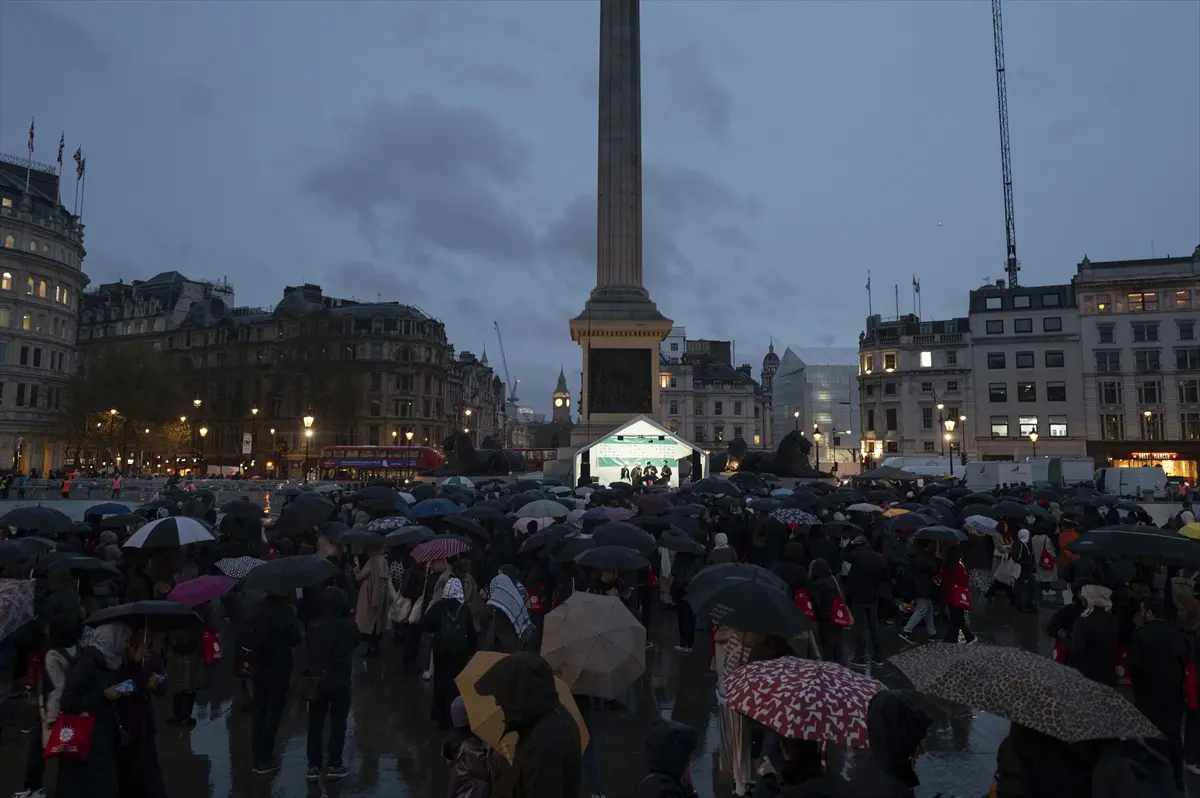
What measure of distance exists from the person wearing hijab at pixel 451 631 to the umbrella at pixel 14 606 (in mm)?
3558

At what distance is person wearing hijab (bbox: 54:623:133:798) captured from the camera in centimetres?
523

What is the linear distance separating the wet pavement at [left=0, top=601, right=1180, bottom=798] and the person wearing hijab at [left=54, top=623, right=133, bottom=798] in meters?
1.92

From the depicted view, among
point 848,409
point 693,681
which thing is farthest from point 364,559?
point 848,409

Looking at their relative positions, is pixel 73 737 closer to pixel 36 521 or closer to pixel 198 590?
pixel 198 590

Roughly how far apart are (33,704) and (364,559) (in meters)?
4.36

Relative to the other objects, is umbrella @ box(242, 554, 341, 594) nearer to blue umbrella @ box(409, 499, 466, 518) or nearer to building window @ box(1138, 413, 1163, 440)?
blue umbrella @ box(409, 499, 466, 518)

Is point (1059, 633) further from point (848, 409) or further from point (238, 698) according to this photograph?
point (848, 409)

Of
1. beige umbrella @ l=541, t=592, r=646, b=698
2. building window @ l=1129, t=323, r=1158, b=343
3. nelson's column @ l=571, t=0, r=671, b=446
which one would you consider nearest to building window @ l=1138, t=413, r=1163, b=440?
building window @ l=1129, t=323, r=1158, b=343

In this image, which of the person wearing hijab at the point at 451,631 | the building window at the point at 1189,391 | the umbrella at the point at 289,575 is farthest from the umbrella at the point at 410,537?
the building window at the point at 1189,391

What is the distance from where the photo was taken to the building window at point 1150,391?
6438 cm

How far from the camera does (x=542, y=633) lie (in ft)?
26.5

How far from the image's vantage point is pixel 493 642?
278 inches

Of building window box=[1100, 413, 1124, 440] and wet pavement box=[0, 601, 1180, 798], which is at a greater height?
building window box=[1100, 413, 1124, 440]

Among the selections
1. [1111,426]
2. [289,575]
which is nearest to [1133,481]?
[1111,426]
